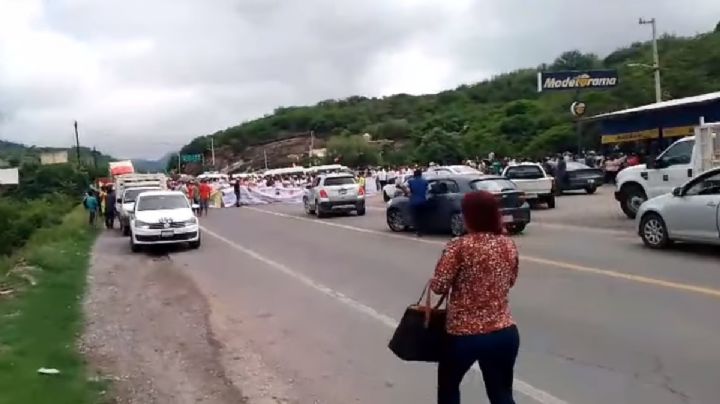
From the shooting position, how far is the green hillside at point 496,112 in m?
61.7

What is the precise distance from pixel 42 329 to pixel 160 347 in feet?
5.78

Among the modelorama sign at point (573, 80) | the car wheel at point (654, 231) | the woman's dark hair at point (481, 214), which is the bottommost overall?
the car wheel at point (654, 231)

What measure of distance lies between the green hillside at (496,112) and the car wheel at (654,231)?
43.7 meters

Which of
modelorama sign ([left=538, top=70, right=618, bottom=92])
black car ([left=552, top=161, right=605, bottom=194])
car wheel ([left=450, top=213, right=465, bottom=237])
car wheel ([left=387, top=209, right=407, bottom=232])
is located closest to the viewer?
car wheel ([left=450, top=213, right=465, bottom=237])

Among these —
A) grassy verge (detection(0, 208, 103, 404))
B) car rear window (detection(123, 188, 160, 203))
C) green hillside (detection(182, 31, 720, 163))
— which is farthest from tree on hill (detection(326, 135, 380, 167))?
grassy verge (detection(0, 208, 103, 404))

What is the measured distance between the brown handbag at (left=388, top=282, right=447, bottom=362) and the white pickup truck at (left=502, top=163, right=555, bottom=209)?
81.8ft

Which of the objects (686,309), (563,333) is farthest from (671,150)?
(563,333)

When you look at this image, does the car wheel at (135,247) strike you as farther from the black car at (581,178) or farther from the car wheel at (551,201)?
the black car at (581,178)

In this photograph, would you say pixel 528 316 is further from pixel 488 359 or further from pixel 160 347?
pixel 488 359

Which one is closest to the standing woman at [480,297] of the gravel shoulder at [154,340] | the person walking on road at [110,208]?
the gravel shoulder at [154,340]

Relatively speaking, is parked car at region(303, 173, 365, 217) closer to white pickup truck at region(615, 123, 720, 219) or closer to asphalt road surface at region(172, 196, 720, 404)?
white pickup truck at region(615, 123, 720, 219)

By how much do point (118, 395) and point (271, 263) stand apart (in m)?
9.97

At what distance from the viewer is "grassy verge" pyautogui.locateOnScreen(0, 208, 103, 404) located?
714 cm

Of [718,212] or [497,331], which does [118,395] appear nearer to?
[497,331]
